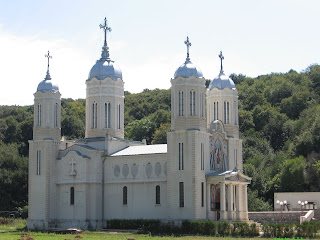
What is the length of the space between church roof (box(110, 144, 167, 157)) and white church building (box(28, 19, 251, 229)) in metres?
0.04

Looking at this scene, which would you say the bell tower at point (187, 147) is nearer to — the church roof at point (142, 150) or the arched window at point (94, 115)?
the church roof at point (142, 150)

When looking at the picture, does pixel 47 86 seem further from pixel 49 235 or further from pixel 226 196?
pixel 226 196

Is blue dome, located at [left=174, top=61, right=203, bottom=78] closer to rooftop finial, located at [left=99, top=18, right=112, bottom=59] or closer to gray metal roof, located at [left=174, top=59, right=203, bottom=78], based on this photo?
gray metal roof, located at [left=174, top=59, right=203, bottom=78]

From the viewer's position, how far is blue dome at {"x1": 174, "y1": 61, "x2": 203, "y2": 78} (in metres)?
54.4

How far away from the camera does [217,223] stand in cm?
4950

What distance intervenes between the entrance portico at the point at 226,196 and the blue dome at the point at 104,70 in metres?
14.6

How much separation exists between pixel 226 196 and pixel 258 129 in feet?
146

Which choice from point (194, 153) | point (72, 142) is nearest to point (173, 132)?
point (194, 153)

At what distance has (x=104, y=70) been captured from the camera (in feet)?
203

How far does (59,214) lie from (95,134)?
8.15m

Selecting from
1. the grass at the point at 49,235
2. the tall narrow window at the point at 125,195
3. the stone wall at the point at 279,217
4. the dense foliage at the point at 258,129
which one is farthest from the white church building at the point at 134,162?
the dense foliage at the point at 258,129

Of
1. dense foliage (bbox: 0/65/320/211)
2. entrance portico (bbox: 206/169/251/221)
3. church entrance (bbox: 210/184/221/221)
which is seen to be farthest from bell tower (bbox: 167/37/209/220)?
dense foliage (bbox: 0/65/320/211)

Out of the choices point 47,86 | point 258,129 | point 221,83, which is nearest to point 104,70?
point 47,86

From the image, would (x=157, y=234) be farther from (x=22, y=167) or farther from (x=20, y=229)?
(x=22, y=167)
